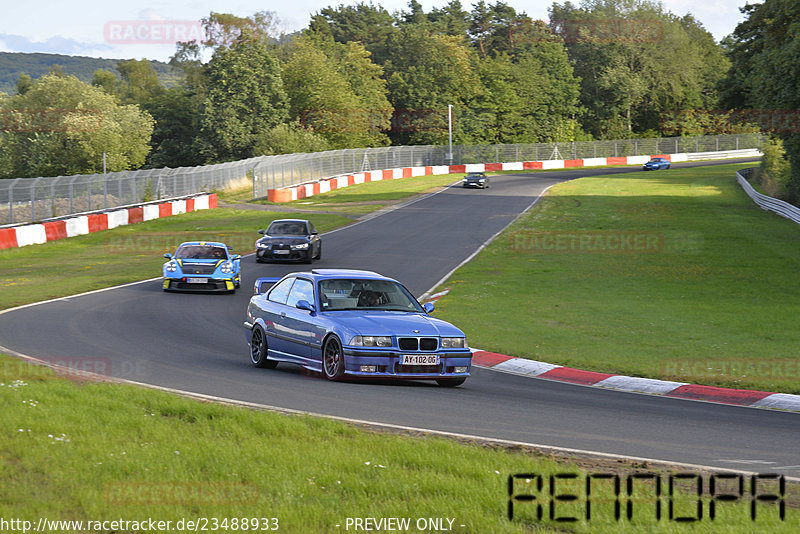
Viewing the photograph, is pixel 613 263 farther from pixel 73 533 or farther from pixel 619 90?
pixel 619 90

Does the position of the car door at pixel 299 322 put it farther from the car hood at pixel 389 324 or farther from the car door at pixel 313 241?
the car door at pixel 313 241

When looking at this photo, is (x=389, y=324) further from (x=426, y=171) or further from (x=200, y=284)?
(x=426, y=171)

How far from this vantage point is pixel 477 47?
14588 centimetres

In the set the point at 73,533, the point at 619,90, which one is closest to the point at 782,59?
the point at 73,533

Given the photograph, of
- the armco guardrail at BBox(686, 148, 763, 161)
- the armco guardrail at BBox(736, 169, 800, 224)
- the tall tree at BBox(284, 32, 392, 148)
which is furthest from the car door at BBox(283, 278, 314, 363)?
the armco guardrail at BBox(686, 148, 763, 161)

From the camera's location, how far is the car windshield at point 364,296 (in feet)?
42.1

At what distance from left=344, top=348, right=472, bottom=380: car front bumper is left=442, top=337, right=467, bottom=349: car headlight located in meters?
0.09

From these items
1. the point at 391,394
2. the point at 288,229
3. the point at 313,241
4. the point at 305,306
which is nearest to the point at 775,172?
the point at 313,241

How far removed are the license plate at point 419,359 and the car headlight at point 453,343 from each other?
0.68 ft

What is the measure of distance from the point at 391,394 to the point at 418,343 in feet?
3.33

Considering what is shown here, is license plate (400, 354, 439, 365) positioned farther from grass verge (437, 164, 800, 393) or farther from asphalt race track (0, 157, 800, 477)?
grass verge (437, 164, 800, 393)

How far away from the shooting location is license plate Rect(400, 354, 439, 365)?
38.5ft

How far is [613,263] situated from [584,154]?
75399 millimetres
